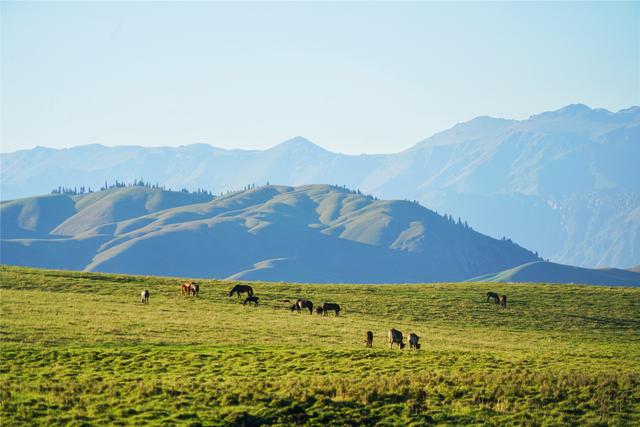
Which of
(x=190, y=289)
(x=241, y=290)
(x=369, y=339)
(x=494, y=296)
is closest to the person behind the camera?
(x=369, y=339)

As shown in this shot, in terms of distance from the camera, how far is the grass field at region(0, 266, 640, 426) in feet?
107

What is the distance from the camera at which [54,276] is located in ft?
248

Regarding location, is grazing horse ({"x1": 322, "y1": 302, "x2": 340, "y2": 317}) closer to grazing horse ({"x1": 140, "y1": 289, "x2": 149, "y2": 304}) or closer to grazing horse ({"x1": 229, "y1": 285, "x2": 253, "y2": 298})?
grazing horse ({"x1": 229, "y1": 285, "x2": 253, "y2": 298})

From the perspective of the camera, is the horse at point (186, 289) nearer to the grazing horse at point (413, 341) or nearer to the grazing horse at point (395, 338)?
the grazing horse at point (395, 338)

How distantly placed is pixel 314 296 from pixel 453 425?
135ft

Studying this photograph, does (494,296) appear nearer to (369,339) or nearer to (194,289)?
(194,289)

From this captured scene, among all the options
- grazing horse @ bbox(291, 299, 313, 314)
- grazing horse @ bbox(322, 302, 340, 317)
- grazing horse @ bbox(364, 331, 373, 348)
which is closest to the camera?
grazing horse @ bbox(364, 331, 373, 348)

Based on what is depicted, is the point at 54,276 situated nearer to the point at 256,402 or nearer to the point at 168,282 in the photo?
the point at 168,282

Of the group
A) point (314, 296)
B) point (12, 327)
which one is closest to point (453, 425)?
point (12, 327)

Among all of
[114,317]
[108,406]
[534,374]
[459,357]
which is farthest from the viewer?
[114,317]

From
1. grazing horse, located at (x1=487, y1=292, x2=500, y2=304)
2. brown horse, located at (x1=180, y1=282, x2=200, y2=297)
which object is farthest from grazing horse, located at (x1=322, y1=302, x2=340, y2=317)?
grazing horse, located at (x1=487, y1=292, x2=500, y2=304)

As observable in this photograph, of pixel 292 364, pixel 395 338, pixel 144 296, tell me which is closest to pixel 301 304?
pixel 144 296

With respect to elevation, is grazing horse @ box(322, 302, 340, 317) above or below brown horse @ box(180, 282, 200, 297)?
below

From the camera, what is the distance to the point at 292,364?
132 feet
